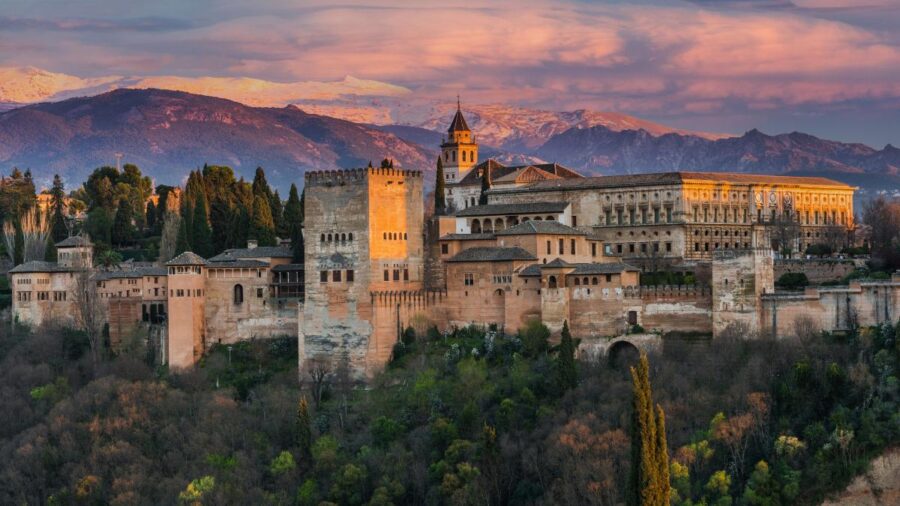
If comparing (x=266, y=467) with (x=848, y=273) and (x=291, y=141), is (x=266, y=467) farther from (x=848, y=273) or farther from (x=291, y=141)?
(x=291, y=141)

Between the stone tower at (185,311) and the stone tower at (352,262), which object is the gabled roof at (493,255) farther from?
the stone tower at (185,311)

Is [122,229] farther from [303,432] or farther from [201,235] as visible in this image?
[303,432]

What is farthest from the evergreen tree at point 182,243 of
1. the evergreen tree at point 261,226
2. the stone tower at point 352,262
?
the stone tower at point 352,262

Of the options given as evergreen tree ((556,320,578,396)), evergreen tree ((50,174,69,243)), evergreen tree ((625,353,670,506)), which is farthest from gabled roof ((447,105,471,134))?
evergreen tree ((625,353,670,506))

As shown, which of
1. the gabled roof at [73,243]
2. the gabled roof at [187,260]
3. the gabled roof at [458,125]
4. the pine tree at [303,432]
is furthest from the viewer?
the gabled roof at [458,125]

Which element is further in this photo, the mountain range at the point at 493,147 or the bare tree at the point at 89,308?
the mountain range at the point at 493,147

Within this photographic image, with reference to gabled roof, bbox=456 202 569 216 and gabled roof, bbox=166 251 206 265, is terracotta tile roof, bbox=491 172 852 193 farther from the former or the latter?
gabled roof, bbox=166 251 206 265

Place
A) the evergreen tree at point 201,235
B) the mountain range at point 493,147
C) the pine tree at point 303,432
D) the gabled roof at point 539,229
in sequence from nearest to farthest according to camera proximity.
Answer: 1. the pine tree at point 303,432
2. the gabled roof at point 539,229
3. the evergreen tree at point 201,235
4. the mountain range at point 493,147
